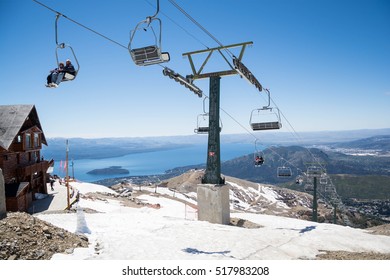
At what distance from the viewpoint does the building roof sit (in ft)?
77.1

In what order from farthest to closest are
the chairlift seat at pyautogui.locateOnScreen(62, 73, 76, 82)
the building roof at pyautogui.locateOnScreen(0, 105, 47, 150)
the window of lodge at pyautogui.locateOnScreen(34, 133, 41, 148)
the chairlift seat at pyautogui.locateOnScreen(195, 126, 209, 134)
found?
the window of lodge at pyautogui.locateOnScreen(34, 133, 41, 148)
the building roof at pyautogui.locateOnScreen(0, 105, 47, 150)
the chairlift seat at pyautogui.locateOnScreen(195, 126, 209, 134)
the chairlift seat at pyautogui.locateOnScreen(62, 73, 76, 82)

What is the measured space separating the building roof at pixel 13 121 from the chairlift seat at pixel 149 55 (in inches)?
816

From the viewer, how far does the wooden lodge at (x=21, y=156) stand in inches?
869

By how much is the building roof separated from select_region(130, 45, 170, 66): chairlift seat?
68.0 feet

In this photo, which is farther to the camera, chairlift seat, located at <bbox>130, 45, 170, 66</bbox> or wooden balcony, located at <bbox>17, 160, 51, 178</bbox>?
wooden balcony, located at <bbox>17, 160, 51, 178</bbox>

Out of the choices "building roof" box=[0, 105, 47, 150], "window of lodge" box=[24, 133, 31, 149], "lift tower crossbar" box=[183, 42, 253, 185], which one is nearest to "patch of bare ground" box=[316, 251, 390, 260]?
"lift tower crossbar" box=[183, 42, 253, 185]

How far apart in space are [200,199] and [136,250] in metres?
7.70

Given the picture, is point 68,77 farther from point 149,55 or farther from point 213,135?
point 213,135

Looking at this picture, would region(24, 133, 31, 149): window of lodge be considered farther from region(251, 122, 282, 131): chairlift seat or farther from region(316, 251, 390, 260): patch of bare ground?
region(316, 251, 390, 260): patch of bare ground

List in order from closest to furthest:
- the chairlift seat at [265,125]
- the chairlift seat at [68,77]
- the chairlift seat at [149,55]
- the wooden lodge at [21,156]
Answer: the chairlift seat at [149,55]
the chairlift seat at [68,77]
the chairlift seat at [265,125]
the wooden lodge at [21,156]

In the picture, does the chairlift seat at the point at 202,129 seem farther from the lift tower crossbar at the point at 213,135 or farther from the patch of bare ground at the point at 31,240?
the patch of bare ground at the point at 31,240

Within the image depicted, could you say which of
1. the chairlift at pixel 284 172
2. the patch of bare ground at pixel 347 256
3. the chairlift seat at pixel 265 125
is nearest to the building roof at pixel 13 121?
the chairlift seat at pixel 265 125

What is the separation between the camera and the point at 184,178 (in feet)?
200

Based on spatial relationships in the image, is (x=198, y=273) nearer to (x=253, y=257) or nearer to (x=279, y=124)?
(x=253, y=257)
